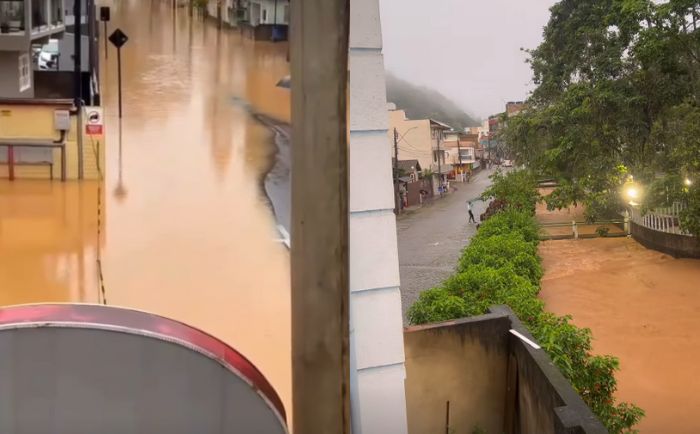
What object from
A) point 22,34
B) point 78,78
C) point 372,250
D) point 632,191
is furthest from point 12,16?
point 632,191

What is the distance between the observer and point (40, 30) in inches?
43.0

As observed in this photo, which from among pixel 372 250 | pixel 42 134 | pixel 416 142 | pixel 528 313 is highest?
pixel 416 142

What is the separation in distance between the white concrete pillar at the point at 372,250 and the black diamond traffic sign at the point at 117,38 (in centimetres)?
46

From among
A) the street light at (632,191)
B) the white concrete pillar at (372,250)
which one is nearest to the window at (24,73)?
the white concrete pillar at (372,250)

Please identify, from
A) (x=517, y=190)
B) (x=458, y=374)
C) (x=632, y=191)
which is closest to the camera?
(x=458, y=374)

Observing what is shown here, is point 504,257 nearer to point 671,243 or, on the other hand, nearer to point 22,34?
point 671,243

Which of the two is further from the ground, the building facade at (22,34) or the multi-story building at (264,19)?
the multi-story building at (264,19)

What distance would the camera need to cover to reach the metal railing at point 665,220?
11484mm

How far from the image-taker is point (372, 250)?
140cm

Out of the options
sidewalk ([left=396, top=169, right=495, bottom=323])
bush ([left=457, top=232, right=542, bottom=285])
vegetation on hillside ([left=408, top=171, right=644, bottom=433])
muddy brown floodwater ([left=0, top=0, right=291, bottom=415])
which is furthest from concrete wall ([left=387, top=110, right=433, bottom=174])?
muddy brown floodwater ([left=0, top=0, right=291, bottom=415])

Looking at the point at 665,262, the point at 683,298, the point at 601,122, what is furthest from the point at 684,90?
the point at 683,298

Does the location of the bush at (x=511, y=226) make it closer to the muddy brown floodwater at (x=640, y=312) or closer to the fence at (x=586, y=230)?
the muddy brown floodwater at (x=640, y=312)

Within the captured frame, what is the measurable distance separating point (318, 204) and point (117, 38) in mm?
498

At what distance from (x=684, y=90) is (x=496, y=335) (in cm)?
889
